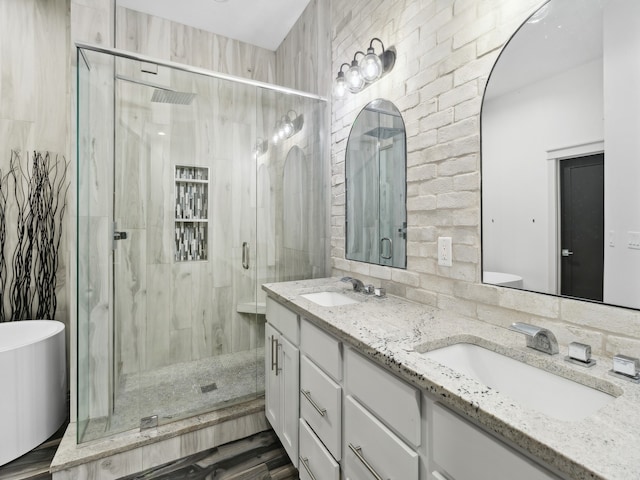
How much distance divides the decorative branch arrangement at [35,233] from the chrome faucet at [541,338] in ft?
9.40

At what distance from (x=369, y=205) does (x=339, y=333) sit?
996 millimetres

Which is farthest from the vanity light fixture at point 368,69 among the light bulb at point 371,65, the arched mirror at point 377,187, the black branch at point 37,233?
the black branch at point 37,233

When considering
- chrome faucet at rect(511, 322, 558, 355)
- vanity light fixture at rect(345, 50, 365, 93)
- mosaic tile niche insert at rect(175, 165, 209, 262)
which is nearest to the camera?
chrome faucet at rect(511, 322, 558, 355)

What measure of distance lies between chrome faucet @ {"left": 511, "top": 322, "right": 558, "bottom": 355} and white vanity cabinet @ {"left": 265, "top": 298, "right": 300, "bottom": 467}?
3.02 feet

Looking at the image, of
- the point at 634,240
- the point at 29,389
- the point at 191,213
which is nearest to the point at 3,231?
the point at 29,389

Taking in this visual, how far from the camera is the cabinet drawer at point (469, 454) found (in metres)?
0.58

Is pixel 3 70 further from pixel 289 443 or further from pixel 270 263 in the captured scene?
pixel 289 443

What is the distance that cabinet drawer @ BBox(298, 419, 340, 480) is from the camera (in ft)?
3.94

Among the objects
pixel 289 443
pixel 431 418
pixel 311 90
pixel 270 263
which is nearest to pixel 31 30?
pixel 311 90

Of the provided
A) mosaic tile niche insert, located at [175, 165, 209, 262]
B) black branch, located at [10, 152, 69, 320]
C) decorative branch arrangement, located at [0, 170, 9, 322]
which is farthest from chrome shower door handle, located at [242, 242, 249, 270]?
decorative branch arrangement, located at [0, 170, 9, 322]

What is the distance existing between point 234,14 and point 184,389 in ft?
9.14

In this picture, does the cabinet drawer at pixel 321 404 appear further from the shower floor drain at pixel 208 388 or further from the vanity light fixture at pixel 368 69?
the vanity light fixture at pixel 368 69

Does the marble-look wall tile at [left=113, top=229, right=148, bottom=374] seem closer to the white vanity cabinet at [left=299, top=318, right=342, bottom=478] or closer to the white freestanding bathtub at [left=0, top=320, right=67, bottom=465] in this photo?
the white freestanding bathtub at [left=0, top=320, right=67, bottom=465]

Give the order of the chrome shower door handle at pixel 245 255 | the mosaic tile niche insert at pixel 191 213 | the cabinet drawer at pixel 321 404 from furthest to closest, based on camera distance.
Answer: the chrome shower door handle at pixel 245 255, the mosaic tile niche insert at pixel 191 213, the cabinet drawer at pixel 321 404
